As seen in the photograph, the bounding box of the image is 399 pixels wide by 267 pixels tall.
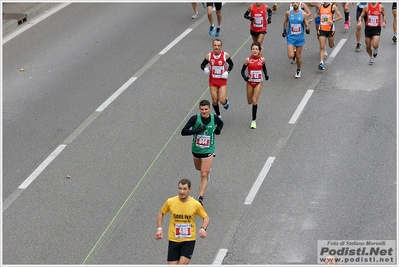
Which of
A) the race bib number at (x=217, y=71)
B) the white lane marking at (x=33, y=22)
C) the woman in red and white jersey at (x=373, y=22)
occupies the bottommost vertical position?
the white lane marking at (x=33, y=22)

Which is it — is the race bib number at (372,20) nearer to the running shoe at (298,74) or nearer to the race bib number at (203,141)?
the running shoe at (298,74)

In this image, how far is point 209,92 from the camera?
18984mm

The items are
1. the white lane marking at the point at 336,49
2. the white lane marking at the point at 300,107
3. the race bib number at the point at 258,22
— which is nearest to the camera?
the white lane marking at the point at 300,107

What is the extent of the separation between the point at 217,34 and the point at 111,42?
2616 mm

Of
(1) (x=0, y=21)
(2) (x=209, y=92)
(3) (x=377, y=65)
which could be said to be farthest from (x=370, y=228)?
(1) (x=0, y=21)

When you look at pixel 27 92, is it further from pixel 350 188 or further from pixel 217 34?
pixel 350 188

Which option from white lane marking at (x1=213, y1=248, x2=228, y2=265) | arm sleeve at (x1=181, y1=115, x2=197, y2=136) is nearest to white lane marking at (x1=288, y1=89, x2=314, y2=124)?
arm sleeve at (x1=181, y1=115, x2=197, y2=136)

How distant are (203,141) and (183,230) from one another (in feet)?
8.50

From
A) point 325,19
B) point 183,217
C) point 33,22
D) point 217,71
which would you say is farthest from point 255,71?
point 33,22

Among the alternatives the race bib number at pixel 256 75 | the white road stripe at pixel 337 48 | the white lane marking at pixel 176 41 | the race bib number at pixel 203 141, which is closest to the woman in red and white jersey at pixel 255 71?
the race bib number at pixel 256 75

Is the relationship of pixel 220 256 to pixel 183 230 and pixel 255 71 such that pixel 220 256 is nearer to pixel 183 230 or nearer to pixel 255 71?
pixel 183 230

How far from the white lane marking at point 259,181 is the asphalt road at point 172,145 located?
0.17 feet

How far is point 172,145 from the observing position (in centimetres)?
1659

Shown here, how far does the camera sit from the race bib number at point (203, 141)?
14.3 m
